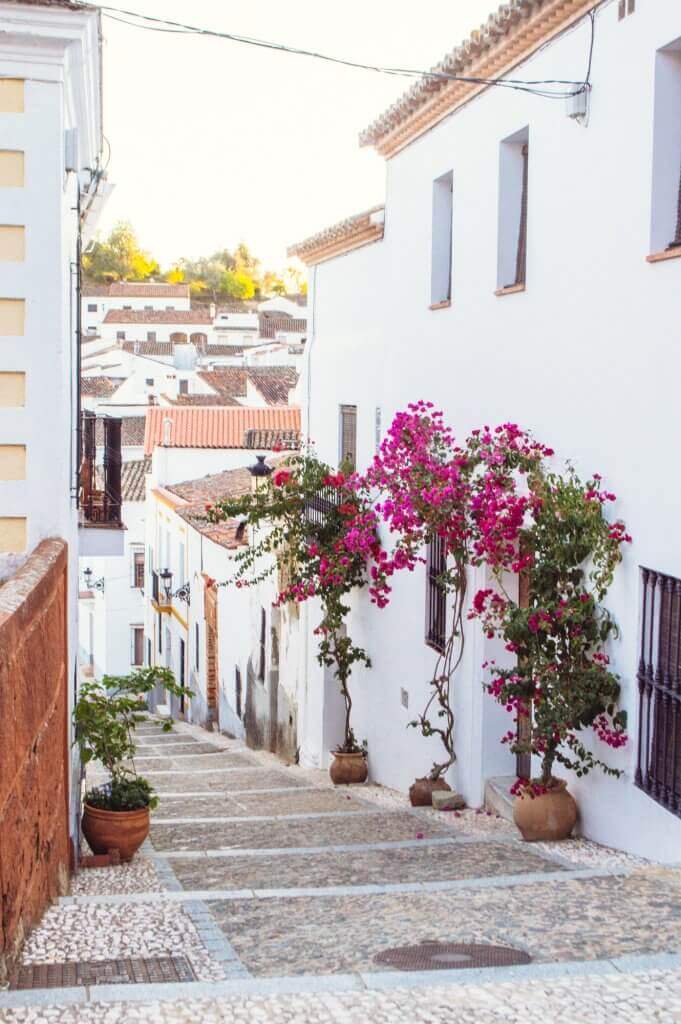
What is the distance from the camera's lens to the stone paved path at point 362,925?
5.23 m

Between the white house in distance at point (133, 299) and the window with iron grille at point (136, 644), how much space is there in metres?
72.7

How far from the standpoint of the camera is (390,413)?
47.3ft

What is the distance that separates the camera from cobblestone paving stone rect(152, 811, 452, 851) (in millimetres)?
10086

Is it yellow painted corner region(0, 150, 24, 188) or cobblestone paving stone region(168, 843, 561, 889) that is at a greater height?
yellow painted corner region(0, 150, 24, 188)

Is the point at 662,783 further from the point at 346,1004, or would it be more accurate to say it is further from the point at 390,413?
the point at 390,413

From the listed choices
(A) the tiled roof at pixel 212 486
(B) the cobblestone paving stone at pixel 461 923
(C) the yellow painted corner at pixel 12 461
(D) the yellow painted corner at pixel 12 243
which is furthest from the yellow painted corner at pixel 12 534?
(A) the tiled roof at pixel 212 486

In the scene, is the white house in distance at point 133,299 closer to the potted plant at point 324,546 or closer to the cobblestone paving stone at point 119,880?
the potted plant at point 324,546

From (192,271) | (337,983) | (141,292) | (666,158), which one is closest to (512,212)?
(666,158)

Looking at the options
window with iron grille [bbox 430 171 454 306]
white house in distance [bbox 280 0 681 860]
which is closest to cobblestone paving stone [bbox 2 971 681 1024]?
white house in distance [bbox 280 0 681 860]

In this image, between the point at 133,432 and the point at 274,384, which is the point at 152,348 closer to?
the point at 274,384

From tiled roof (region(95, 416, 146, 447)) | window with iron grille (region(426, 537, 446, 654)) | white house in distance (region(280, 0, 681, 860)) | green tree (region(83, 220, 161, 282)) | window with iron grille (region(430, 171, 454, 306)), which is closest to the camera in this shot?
white house in distance (region(280, 0, 681, 860))

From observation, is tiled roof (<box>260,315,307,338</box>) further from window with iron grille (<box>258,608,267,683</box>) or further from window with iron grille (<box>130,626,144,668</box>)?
window with iron grille (<box>258,608,267,683</box>)

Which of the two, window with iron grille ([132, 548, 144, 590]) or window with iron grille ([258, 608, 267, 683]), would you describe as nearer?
window with iron grille ([258, 608, 267, 683])

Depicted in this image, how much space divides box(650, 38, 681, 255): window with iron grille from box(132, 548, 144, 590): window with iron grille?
36.8 meters
